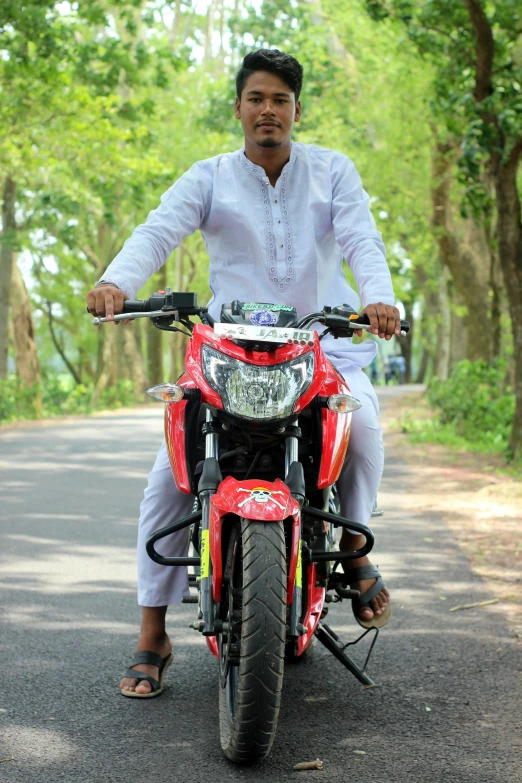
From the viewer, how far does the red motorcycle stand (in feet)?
11.0

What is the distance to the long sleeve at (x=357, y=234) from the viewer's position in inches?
160

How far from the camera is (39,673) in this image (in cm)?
A: 447

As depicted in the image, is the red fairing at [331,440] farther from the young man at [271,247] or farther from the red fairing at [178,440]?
the red fairing at [178,440]

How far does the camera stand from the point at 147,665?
4.32 m

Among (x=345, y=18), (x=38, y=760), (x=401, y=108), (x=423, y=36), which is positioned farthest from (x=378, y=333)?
(x=345, y=18)

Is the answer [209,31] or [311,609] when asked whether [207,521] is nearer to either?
[311,609]

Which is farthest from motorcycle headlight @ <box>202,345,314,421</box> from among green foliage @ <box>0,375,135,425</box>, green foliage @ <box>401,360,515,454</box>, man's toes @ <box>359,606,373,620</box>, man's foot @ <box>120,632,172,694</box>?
green foliage @ <box>0,375,135,425</box>

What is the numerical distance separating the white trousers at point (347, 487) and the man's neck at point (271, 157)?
81 centimetres

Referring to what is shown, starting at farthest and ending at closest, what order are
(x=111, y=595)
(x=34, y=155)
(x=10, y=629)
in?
(x=34, y=155), (x=111, y=595), (x=10, y=629)

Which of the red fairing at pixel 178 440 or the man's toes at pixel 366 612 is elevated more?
the red fairing at pixel 178 440

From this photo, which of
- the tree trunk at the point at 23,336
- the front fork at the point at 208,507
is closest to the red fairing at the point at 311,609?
the front fork at the point at 208,507

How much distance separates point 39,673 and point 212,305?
159 centimetres

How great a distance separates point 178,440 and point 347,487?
774 millimetres

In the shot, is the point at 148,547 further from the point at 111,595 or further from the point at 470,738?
the point at 111,595
